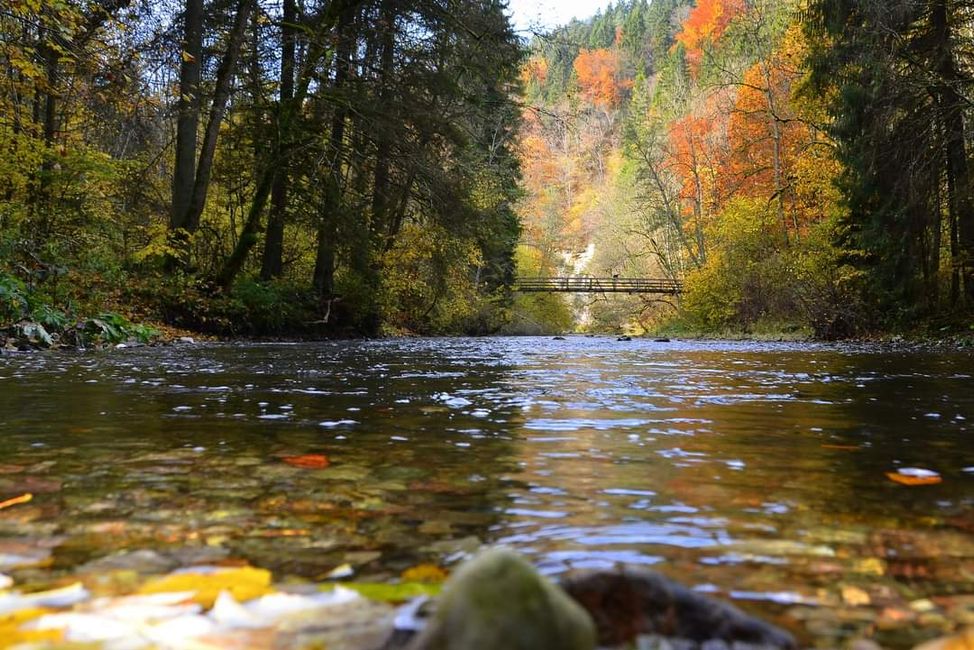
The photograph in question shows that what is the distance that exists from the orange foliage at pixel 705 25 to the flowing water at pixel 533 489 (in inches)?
1357

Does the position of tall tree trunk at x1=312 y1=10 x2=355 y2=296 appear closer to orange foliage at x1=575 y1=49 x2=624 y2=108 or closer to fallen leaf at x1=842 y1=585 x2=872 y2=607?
fallen leaf at x1=842 y1=585 x2=872 y2=607

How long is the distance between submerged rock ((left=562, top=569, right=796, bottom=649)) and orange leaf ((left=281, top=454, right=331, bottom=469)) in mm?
1543

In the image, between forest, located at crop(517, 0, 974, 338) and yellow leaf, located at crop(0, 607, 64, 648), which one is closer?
yellow leaf, located at crop(0, 607, 64, 648)

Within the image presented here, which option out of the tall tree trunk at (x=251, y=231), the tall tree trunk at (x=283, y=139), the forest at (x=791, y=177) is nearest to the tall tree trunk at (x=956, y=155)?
the forest at (x=791, y=177)

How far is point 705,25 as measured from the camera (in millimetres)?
48594

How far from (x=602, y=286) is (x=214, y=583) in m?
40.6

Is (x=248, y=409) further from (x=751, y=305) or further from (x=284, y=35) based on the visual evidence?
(x=751, y=305)

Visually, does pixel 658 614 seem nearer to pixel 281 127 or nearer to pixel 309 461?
pixel 309 461

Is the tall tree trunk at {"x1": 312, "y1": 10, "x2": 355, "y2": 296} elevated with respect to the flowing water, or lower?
elevated

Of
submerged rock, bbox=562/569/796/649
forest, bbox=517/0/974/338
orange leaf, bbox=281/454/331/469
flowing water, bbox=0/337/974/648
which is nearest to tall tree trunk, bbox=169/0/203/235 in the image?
forest, bbox=517/0/974/338

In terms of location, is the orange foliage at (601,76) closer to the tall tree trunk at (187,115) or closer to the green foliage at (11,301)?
the tall tree trunk at (187,115)

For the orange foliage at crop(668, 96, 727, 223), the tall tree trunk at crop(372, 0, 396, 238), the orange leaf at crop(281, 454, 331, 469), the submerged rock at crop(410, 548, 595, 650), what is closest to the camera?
the submerged rock at crop(410, 548, 595, 650)

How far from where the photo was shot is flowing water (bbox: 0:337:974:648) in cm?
147

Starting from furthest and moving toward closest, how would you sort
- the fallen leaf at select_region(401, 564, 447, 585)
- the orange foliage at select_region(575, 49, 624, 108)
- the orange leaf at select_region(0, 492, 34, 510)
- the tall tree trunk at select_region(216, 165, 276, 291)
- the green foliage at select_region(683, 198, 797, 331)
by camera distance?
the orange foliage at select_region(575, 49, 624, 108), the green foliage at select_region(683, 198, 797, 331), the tall tree trunk at select_region(216, 165, 276, 291), the orange leaf at select_region(0, 492, 34, 510), the fallen leaf at select_region(401, 564, 447, 585)
